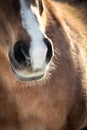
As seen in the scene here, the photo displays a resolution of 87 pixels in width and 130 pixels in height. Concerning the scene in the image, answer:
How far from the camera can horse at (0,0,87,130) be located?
1.76m

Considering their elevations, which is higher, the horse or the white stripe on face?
the white stripe on face

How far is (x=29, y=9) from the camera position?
1.82 meters

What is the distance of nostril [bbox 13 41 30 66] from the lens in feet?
5.52

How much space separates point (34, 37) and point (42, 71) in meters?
0.13

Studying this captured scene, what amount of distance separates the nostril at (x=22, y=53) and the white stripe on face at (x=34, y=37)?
0.06ft

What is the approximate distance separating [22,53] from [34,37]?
81 mm

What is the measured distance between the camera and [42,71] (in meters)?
1.74

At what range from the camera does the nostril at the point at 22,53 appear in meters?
1.68

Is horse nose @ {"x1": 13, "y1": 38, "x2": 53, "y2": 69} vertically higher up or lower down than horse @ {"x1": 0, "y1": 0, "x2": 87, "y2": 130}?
higher up

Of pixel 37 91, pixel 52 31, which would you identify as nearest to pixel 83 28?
pixel 52 31

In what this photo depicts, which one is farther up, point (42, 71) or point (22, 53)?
point (22, 53)

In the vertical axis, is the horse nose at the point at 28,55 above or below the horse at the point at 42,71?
above

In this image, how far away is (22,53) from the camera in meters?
1.69

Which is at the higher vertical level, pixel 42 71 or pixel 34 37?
pixel 34 37
